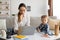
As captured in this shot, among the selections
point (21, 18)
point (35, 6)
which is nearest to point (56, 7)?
point (35, 6)

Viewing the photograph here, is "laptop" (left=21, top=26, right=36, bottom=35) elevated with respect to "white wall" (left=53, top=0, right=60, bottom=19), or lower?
lower

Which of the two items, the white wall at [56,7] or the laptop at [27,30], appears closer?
the laptop at [27,30]

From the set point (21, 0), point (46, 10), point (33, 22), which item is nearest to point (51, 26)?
point (33, 22)

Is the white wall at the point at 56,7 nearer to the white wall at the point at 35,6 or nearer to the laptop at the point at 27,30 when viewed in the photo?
the white wall at the point at 35,6

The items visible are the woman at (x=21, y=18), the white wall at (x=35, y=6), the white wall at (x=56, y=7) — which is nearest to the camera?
the woman at (x=21, y=18)

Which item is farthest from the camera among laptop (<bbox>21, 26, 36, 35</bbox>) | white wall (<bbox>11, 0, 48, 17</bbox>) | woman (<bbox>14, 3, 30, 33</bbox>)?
white wall (<bbox>11, 0, 48, 17</bbox>)

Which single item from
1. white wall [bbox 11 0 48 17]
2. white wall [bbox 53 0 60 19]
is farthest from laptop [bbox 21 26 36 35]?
white wall [bbox 53 0 60 19]

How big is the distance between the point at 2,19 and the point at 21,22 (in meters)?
0.76

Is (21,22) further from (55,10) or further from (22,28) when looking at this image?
(55,10)

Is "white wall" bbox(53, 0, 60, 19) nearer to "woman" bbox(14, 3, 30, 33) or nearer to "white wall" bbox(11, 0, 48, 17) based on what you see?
"white wall" bbox(11, 0, 48, 17)

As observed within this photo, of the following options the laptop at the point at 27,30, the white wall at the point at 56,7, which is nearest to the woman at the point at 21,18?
the laptop at the point at 27,30

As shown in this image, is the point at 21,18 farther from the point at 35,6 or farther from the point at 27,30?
the point at 35,6

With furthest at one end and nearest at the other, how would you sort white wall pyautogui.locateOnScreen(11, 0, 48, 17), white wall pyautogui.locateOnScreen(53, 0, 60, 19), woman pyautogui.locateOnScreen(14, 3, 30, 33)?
white wall pyautogui.locateOnScreen(53, 0, 60, 19) → white wall pyautogui.locateOnScreen(11, 0, 48, 17) → woman pyautogui.locateOnScreen(14, 3, 30, 33)

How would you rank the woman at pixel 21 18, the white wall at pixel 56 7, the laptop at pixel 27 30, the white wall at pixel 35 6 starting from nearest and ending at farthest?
1. the laptop at pixel 27 30
2. the woman at pixel 21 18
3. the white wall at pixel 35 6
4. the white wall at pixel 56 7
